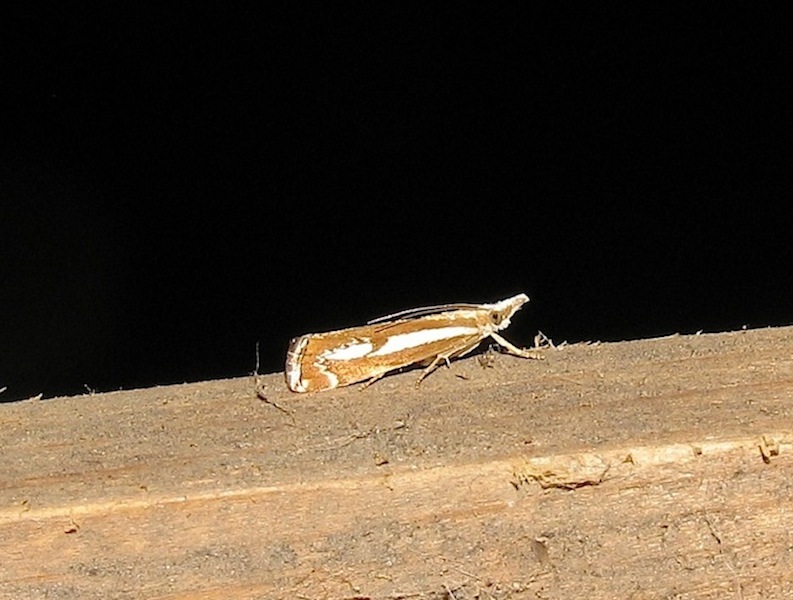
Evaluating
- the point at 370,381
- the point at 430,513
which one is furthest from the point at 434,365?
the point at 430,513

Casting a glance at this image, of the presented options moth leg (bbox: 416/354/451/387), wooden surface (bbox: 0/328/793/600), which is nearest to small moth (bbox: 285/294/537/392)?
moth leg (bbox: 416/354/451/387)

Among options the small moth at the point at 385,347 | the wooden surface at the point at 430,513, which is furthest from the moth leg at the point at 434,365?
the wooden surface at the point at 430,513

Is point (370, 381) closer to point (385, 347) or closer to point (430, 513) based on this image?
point (385, 347)

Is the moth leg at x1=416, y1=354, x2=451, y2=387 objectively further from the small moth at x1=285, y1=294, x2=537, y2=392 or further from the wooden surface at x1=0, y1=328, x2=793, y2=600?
the wooden surface at x1=0, y1=328, x2=793, y2=600

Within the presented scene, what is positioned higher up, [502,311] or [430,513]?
[502,311]

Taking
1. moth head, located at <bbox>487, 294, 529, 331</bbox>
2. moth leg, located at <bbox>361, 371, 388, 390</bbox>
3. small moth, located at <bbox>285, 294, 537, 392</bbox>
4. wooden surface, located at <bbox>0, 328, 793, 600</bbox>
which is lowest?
wooden surface, located at <bbox>0, 328, 793, 600</bbox>

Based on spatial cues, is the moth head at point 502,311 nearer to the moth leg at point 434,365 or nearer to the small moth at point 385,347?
the small moth at point 385,347
